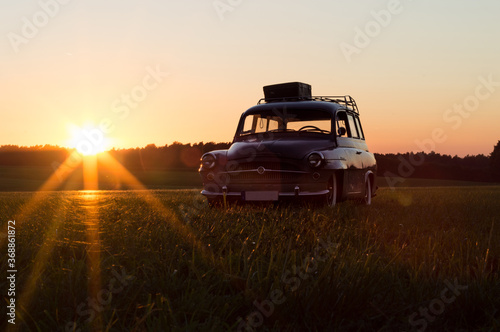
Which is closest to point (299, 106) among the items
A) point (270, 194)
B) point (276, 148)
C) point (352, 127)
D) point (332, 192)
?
point (352, 127)

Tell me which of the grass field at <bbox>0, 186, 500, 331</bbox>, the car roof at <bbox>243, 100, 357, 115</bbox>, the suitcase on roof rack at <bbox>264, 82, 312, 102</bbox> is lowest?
the grass field at <bbox>0, 186, 500, 331</bbox>

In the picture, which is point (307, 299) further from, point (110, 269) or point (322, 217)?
point (322, 217)

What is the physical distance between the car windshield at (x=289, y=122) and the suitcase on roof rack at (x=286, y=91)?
2.05ft

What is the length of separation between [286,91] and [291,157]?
2.80 metres

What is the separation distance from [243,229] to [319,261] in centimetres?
168

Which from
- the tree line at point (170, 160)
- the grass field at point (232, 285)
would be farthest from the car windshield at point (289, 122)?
the tree line at point (170, 160)

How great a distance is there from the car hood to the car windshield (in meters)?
0.73

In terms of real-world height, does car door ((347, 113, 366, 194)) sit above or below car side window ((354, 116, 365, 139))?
below

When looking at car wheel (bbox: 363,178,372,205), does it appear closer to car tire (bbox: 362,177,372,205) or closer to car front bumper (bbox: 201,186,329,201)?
car tire (bbox: 362,177,372,205)

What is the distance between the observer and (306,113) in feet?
31.7

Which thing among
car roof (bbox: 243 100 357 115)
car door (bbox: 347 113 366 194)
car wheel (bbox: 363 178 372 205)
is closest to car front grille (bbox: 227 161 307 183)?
car door (bbox: 347 113 366 194)

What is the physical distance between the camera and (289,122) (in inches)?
380

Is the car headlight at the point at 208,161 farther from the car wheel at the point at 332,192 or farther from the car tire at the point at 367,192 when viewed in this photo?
the car tire at the point at 367,192

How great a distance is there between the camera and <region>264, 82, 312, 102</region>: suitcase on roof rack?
1034 cm
